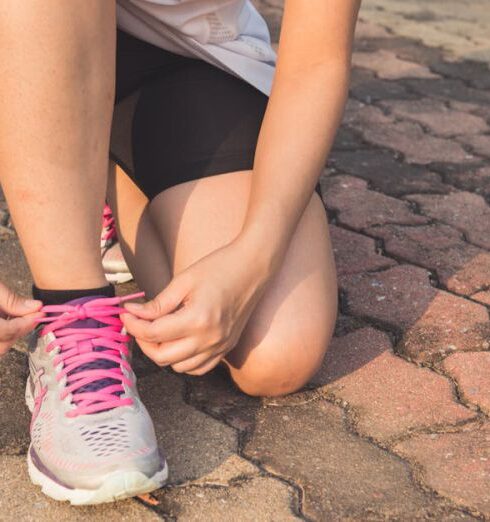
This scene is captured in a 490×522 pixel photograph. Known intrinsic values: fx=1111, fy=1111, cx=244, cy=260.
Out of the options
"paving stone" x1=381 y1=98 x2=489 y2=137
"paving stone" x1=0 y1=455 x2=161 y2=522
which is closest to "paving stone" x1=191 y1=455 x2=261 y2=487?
"paving stone" x1=0 y1=455 x2=161 y2=522

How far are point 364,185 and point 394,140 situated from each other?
0.42 meters

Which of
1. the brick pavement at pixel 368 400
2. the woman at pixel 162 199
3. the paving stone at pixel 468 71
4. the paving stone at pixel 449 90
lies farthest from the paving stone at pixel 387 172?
the paving stone at pixel 468 71

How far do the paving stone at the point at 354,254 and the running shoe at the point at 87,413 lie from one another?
778mm

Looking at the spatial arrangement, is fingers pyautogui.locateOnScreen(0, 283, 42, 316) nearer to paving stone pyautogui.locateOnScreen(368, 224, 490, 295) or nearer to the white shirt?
the white shirt

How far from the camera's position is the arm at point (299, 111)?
1.69m

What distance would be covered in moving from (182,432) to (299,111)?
53cm

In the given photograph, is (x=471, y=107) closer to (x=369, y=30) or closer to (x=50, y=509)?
(x=369, y=30)

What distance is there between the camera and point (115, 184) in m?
2.03

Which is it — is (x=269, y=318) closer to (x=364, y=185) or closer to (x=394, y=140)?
(x=364, y=185)

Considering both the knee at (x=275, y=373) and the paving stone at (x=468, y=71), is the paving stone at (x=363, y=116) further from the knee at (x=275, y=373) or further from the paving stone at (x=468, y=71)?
the knee at (x=275, y=373)

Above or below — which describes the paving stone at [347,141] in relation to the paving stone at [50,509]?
below

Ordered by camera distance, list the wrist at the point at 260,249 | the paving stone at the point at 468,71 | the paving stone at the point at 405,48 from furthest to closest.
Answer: the paving stone at the point at 405,48 < the paving stone at the point at 468,71 < the wrist at the point at 260,249

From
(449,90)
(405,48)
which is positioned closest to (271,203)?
(449,90)

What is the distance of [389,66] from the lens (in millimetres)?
3961
